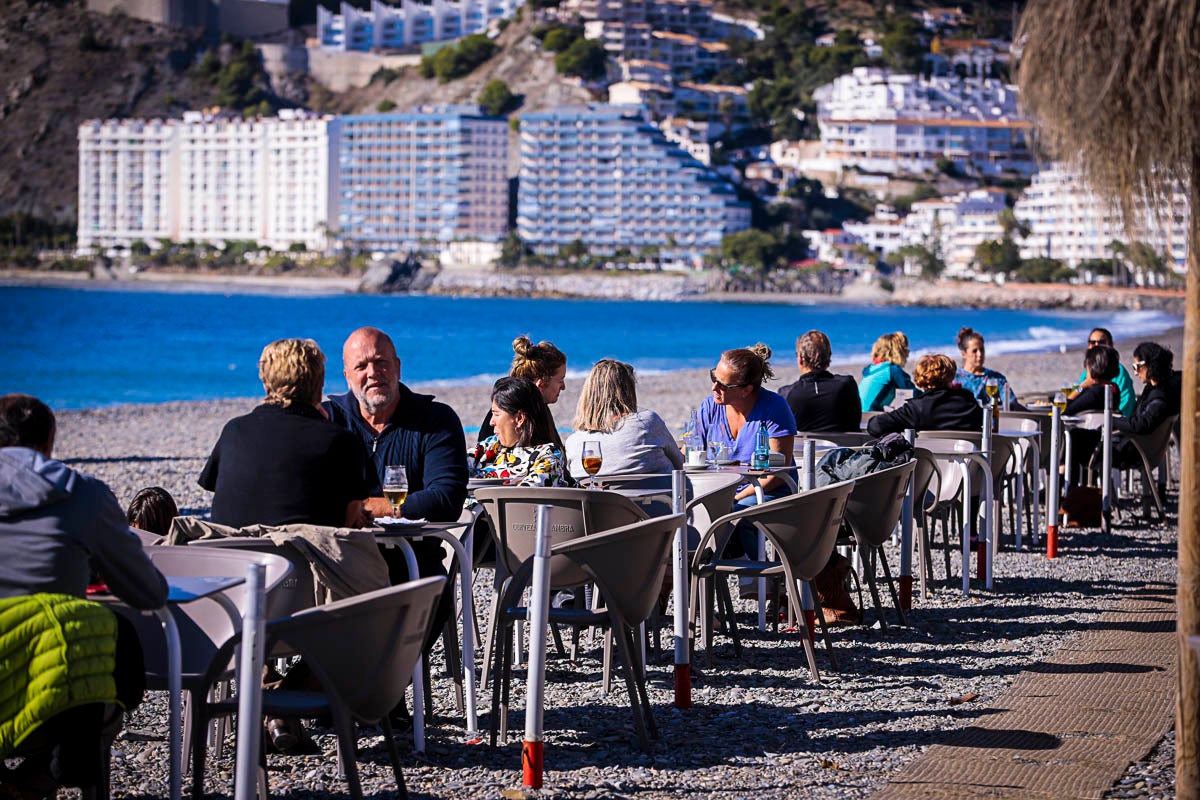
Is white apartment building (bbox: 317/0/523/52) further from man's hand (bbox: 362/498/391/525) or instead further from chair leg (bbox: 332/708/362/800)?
chair leg (bbox: 332/708/362/800)

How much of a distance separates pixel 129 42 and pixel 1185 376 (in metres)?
185

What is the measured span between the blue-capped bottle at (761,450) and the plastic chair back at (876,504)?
353 millimetres

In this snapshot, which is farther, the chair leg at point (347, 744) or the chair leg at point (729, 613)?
the chair leg at point (729, 613)

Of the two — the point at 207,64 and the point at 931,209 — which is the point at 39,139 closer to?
the point at 207,64

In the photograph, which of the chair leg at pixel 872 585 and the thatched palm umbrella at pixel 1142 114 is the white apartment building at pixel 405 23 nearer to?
the chair leg at pixel 872 585

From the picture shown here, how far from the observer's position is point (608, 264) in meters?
133

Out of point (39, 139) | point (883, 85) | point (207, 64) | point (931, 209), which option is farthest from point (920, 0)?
point (39, 139)

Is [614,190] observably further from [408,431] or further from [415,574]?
[415,574]

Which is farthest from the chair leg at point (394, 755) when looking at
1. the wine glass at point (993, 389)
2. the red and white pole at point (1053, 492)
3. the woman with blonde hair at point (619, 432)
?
the wine glass at point (993, 389)

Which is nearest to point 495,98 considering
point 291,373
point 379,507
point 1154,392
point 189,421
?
point 189,421

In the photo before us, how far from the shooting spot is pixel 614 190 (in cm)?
13788

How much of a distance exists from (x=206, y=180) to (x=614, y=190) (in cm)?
4265

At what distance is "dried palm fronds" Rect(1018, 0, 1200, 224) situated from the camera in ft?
8.84

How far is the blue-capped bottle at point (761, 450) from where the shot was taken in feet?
17.8
